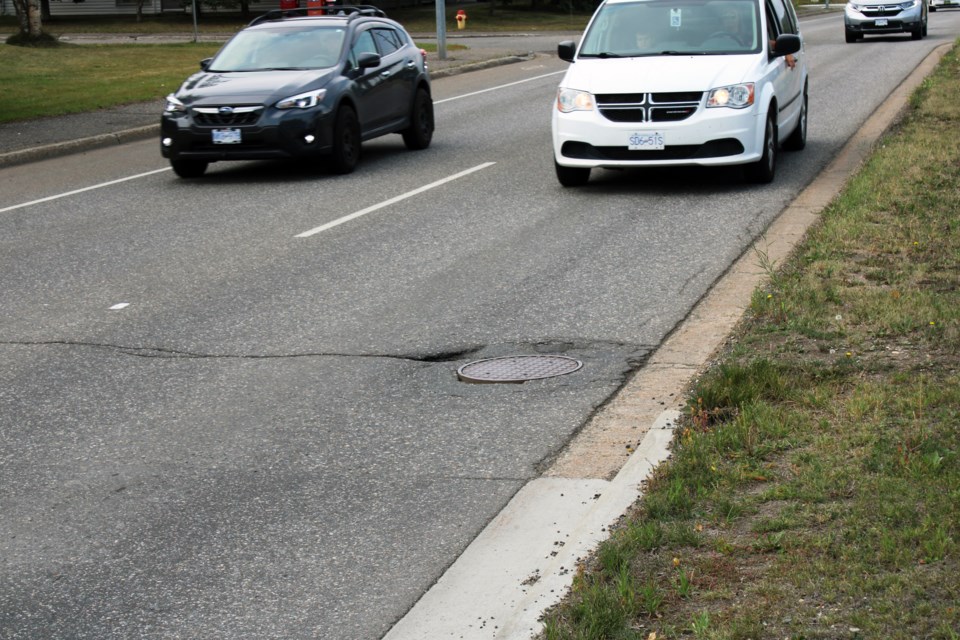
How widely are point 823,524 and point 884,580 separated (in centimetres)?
52

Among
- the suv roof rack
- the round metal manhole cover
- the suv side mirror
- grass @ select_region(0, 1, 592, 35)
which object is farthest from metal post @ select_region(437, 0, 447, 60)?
Answer: the round metal manhole cover

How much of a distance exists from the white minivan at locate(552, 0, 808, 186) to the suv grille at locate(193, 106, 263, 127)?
3287 mm

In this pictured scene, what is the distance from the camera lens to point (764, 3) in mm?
13789

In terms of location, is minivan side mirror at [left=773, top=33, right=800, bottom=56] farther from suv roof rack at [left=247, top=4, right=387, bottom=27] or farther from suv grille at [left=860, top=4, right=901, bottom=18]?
suv grille at [left=860, top=4, right=901, bottom=18]

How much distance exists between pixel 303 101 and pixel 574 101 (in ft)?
10.5

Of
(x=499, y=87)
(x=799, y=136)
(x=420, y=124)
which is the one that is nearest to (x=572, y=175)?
(x=799, y=136)

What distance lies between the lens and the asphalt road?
4.65m

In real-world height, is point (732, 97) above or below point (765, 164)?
above

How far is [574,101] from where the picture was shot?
12805 millimetres

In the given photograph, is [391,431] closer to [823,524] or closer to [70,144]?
[823,524]

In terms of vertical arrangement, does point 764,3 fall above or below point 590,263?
above

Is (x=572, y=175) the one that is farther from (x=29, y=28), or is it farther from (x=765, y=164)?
(x=29, y=28)

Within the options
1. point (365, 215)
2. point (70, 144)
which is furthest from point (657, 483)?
point (70, 144)

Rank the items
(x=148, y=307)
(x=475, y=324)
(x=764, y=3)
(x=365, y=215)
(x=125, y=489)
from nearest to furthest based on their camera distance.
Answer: (x=125, y=489), (x=475, y=324), (x=148, y=307), (x=365, y=215), (x=764, y=3)
